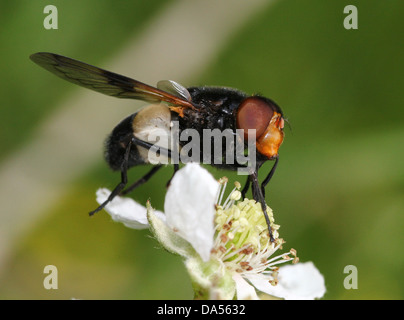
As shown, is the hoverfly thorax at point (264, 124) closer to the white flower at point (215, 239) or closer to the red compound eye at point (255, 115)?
the red compound eye at point (255, 115)

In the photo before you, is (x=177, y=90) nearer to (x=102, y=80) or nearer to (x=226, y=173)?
(x=102, y=80)

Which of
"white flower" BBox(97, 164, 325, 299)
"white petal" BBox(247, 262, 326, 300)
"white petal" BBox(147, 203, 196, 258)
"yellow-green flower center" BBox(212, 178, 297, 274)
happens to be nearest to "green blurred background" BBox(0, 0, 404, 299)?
"white petal" BBox(247, 262, 326, 300)

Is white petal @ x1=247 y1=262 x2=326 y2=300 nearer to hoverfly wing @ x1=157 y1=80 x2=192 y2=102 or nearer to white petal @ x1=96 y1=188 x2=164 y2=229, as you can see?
white petal @ x1=96 y1=188 x2=164 y2=229

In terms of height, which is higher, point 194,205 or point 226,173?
point 226,173

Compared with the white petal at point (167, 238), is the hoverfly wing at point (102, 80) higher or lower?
higher

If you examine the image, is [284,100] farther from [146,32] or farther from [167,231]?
[167,231]

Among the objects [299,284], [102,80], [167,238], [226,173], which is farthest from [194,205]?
[226,173]

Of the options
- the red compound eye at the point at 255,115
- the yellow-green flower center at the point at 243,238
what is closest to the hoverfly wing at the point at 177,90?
the red compound eye at the point at 255,115
